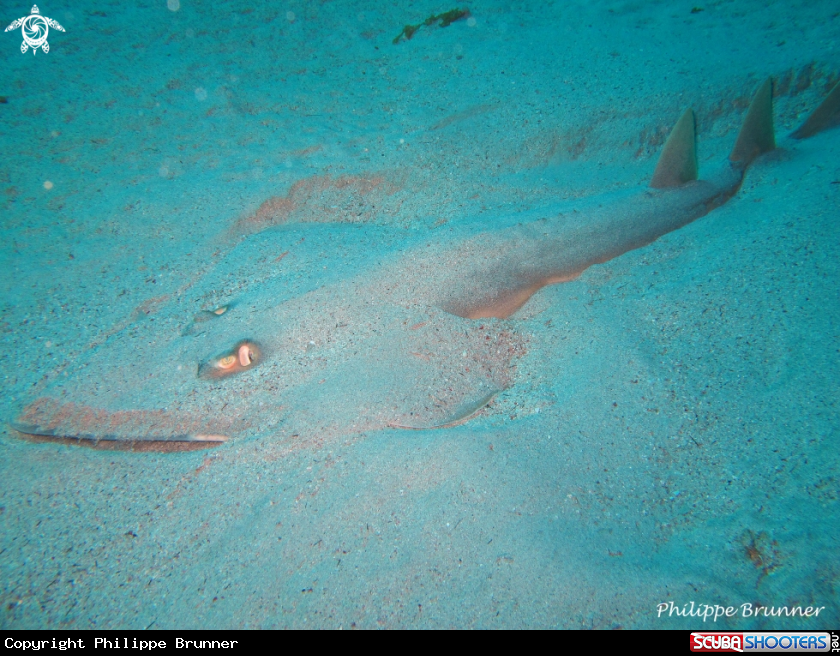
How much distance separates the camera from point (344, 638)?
172 centimetres

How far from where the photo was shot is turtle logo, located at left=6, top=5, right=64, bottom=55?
6559 mm

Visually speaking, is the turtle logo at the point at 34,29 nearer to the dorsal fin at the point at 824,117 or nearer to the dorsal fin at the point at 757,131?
the dorsal fin at the point at 757,131

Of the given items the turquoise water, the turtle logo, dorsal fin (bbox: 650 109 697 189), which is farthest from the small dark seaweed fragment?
the turtle logo

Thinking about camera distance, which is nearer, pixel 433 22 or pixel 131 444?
pixel 131 444

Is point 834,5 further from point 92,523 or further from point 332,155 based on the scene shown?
point 92,523

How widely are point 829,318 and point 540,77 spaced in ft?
18.5

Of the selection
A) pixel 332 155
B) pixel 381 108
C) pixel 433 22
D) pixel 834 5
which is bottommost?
pixel 332 155

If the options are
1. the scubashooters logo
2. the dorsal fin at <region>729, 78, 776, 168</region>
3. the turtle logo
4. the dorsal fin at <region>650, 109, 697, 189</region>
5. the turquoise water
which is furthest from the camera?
the turtle logo

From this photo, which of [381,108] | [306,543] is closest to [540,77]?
[381,108]

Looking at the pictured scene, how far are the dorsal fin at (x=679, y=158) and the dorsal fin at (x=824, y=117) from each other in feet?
5.98

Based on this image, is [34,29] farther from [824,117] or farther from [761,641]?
[824,117]

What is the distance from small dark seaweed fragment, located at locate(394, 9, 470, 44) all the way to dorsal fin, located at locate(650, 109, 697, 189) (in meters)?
5.45

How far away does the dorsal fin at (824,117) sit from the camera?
15.6ft

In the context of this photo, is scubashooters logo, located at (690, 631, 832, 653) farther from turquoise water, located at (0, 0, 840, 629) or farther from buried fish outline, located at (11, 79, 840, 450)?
buried fish outline, located at (11, 79, 840, 450)
